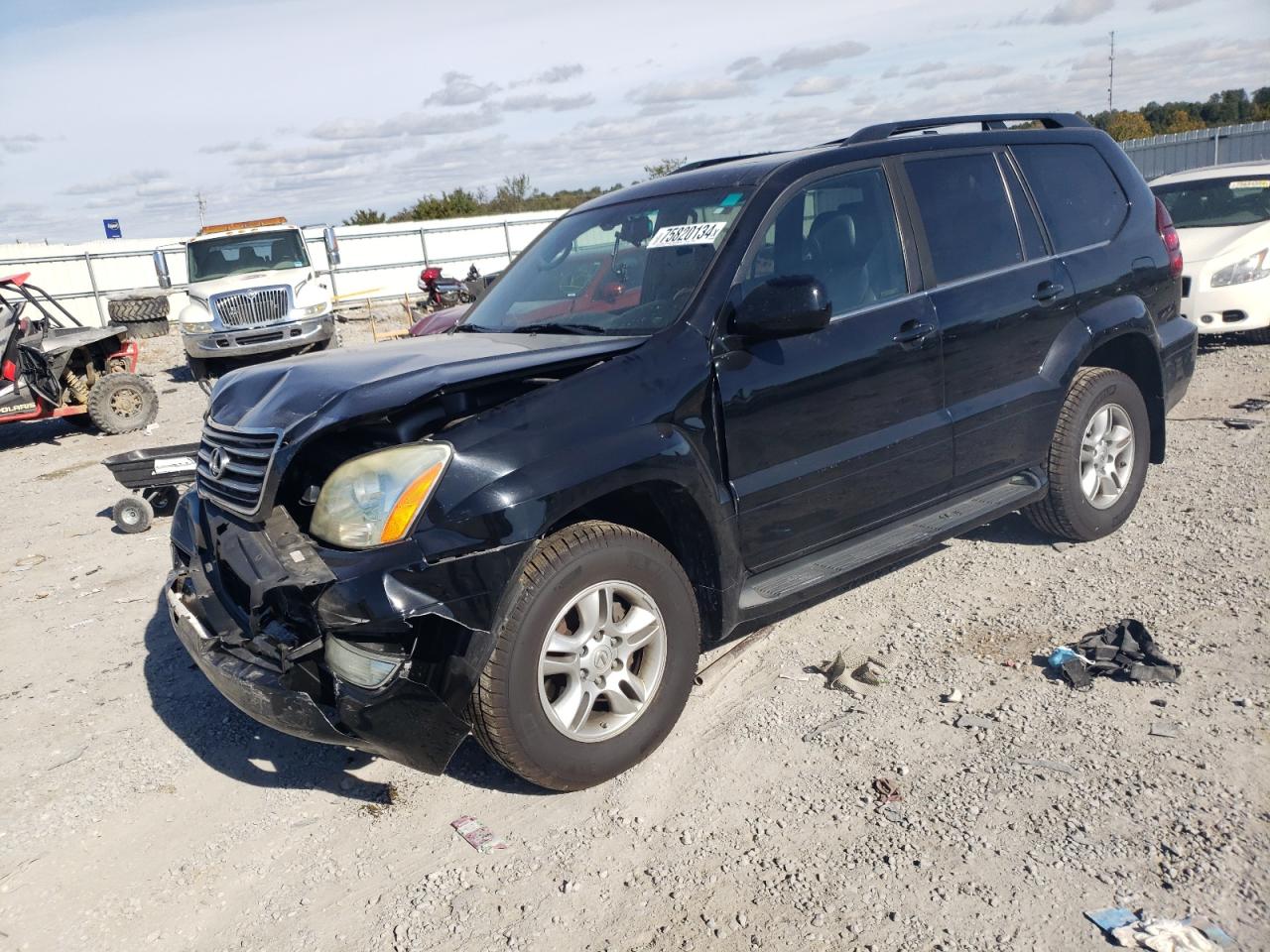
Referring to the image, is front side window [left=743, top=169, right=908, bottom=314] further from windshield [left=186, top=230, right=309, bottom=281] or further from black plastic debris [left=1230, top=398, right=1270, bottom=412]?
windshield [left=186, top=230, right=309, bottom=281]

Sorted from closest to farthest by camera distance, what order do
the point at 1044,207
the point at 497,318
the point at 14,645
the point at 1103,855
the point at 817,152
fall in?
the point at 1103,855, the point at 817,152, the point at 497,318, the point at 1044,207, the point at 14,645

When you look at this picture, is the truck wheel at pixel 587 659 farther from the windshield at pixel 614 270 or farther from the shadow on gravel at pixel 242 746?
the windshield at pixel 614 270

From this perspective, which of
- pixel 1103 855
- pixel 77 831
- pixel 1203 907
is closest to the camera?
pixel 1203 907

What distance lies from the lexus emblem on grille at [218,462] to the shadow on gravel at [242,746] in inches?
43.3

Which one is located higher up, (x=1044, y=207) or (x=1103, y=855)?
(x=1044, y=207)

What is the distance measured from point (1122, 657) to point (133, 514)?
6243 mm

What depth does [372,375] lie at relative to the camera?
10.9ft

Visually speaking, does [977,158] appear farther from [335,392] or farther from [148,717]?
[148,717]

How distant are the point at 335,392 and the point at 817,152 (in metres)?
2.25

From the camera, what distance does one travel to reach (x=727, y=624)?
3641 millimetres

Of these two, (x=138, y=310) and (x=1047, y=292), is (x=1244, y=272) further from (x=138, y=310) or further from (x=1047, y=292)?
(x=138, y=310)

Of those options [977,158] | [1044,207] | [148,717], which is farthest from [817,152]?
[148,717]

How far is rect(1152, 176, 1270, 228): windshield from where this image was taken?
1012 centimetres

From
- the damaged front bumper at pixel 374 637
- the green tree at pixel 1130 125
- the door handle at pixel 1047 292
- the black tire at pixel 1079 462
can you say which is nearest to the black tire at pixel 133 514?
the damaged front bumper at pixel 374 637
